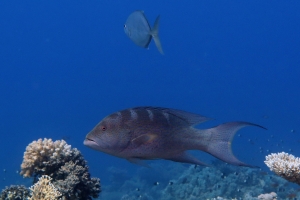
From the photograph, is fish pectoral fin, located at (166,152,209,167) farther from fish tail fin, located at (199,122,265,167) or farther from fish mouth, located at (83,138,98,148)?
fish mouth, located at (83,138,98,148)

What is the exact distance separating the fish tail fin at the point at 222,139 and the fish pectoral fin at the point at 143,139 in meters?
0.53

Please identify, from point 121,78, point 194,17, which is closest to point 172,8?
point 194,17

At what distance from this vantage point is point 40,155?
4902 millimetres

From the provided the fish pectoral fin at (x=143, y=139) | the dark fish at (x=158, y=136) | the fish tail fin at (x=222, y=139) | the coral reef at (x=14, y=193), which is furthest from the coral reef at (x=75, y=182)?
the fish tail fin at (x=222, y=139)

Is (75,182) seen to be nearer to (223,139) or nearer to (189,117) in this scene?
(189,117)

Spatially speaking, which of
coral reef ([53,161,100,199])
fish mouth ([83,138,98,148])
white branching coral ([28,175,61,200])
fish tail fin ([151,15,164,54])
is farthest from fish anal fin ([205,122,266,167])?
fish tail fin ([151,15,164,54])

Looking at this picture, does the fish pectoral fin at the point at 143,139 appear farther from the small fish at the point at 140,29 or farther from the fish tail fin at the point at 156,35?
the small fish at the point at 140,29

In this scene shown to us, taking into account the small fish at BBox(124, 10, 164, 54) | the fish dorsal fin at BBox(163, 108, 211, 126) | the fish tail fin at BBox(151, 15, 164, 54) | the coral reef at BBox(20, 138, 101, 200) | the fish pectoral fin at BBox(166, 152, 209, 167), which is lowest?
the fish pectoral fin at BBox(166, 152, 209, 167)

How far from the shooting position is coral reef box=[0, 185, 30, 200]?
4383 millimetres

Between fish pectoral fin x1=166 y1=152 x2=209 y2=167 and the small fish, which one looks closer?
fish pectoral fin x1=166 y1=152 x2=209 y2=167

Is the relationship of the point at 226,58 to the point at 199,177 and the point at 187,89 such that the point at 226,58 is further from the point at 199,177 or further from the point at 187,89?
the point at 199,177

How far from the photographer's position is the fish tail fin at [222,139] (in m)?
2.96

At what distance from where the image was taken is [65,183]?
4.45 metres

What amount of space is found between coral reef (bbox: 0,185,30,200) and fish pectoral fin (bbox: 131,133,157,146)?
7.64ft
